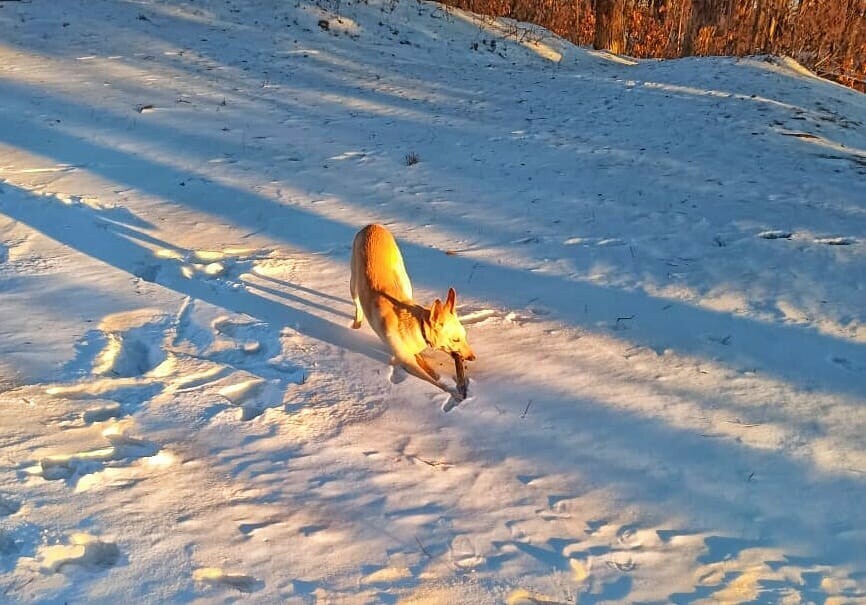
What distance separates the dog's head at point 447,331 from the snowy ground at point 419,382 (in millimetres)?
311

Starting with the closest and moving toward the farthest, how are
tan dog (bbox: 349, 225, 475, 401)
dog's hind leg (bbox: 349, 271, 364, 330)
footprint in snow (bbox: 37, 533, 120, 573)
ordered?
1. footprint in snow (bbox: 37, 533, 120, 573)
2. tan dog (bbox: 349, 225, 475, 401)
3. dog's hind leg (bbox: 349, 271, 364, 330)

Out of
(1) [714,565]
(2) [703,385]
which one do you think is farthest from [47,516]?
(2) [703,385]

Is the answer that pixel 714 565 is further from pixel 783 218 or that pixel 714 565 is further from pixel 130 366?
pixel 783 218

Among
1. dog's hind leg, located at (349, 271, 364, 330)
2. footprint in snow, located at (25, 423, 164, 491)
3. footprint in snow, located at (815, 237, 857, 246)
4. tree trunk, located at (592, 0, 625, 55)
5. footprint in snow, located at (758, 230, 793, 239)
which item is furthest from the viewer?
tree trunk, located at (592, 0, 625, 55)

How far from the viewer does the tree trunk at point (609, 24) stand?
23641 millimetres

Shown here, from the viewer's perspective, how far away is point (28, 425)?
3.80 meters

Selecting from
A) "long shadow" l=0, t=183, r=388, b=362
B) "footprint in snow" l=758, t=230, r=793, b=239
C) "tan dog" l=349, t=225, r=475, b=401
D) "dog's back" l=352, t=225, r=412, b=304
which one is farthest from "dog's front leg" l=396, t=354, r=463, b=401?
"footprint in snow" l=758, t=230, r=793, b=239

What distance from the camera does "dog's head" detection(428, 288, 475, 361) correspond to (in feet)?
14.5

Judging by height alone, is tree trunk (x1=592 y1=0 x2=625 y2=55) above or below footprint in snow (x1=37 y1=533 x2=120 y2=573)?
above

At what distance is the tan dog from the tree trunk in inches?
847

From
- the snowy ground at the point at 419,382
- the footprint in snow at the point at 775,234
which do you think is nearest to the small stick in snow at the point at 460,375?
the snowy ground at the point at 419,382

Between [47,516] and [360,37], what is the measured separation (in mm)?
16274

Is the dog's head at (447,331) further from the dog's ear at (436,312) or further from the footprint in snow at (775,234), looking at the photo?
the footprint in snow at (775,234)

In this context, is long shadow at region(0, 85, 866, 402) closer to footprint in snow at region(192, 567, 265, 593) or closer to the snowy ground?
the snowy ground
